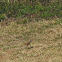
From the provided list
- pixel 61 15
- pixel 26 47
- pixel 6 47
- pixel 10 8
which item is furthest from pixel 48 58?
pixel 10 8

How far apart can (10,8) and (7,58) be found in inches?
183

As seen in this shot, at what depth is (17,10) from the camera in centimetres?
1014

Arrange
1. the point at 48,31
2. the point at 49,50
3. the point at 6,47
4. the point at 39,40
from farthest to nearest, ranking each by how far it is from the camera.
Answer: the point at 48,31, the point at 39,40, the point at 6,47, the point at 49,50

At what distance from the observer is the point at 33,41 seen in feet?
23.8

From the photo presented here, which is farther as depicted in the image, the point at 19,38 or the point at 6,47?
the point at 19,38

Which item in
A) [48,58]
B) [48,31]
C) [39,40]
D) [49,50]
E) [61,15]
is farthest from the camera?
[61,15]

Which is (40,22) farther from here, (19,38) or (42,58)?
(42,58)

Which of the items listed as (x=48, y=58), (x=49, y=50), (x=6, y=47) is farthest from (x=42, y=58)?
(x=6, y=47)

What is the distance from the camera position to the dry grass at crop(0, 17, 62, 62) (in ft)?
19.7

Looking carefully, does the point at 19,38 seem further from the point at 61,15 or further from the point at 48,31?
the point at 61,15

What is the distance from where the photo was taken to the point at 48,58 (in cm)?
584

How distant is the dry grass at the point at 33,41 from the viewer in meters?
5.99

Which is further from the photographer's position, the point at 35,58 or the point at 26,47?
the point at 26,47

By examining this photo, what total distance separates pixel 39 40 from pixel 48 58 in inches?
62.6
